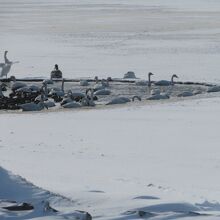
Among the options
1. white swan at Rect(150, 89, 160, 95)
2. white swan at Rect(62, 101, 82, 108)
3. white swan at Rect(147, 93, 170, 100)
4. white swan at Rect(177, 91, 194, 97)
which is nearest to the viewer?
white swan at Rect(62, 101, 82, 108)

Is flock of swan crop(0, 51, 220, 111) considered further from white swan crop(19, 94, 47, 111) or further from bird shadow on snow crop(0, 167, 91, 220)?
bird shadow on snow crop(0, 167, 91, 220)

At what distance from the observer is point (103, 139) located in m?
12.7

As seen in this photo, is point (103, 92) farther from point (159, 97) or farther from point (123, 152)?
point (123, 152)

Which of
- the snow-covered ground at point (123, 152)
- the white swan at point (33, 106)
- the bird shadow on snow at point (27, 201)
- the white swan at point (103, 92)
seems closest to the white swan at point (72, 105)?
the white swan at point (33, 106)

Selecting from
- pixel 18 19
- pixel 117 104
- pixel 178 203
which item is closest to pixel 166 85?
pixel 117 104

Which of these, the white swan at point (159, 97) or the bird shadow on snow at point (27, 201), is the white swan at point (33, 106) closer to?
the white swan at point (159, 97)

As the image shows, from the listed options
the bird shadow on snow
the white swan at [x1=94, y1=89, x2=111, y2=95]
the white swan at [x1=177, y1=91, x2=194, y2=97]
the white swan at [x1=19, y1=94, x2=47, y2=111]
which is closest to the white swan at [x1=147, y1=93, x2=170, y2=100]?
the white swan at [x1=177, y1=91, x2=194, y2=97]

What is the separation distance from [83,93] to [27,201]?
1624cm

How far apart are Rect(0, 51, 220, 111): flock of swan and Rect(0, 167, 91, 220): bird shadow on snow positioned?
495 inches

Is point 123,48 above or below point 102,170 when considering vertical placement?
above

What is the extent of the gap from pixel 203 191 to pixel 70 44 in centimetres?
3232

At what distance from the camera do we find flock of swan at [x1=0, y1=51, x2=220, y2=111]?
65.6 feet

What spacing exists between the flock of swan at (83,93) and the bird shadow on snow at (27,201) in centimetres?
1258

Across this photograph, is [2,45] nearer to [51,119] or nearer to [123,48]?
[123,48]
